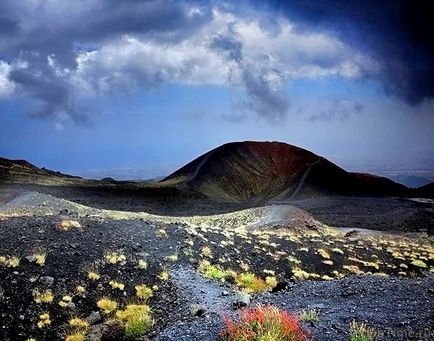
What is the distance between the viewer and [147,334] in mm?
12602

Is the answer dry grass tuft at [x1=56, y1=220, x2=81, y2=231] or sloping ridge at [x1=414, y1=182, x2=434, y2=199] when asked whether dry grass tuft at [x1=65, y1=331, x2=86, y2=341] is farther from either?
sloping ridge at [x1=414, y1=182, x2=434, y2=199]

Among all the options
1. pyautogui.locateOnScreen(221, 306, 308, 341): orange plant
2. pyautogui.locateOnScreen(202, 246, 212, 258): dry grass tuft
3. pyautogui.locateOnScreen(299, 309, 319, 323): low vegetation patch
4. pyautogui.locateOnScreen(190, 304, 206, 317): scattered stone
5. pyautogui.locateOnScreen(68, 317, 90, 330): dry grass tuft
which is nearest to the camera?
pyautogui.locateOnScreen(221, 306, 308, 341): orange plant

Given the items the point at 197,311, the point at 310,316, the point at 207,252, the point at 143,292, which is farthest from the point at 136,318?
the point at 207,252

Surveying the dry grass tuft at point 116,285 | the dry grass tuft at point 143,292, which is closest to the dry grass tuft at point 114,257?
the dry grass tuft at point 116,285

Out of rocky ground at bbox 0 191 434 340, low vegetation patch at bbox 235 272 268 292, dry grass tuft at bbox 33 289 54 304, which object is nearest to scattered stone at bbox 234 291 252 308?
rocky ground at bbox 0 191 434 340

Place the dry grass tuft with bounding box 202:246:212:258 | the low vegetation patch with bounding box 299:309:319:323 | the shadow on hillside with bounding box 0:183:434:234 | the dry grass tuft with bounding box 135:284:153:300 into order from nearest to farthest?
the low vegetation patch with bounding box 299:309:319:323 → the dry grass tuft with bounding box 135:284:153:300 → the dry grass tuft with bounding box 202:246:212:258 → the shadow on hillside with bounding box 0:183:434:234

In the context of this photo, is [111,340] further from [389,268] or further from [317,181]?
[317,181]

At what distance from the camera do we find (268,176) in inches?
4114

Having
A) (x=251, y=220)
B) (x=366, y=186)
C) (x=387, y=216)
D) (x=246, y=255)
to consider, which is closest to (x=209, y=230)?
(x=246, y=255)

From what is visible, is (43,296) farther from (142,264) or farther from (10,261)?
(142,264)

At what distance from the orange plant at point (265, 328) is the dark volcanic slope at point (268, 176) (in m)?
72.7

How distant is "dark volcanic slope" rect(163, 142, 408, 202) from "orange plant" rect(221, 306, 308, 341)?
72749mm

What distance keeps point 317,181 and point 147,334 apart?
276 ft

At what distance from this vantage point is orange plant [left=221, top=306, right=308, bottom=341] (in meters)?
9.96
